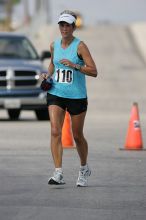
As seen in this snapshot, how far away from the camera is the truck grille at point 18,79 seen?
1004 inches

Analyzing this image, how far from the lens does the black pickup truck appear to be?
997 inches

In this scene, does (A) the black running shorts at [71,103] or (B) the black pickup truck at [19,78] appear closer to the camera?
(A) the black running shorts at [71,103]

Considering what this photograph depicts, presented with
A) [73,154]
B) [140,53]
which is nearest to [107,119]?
[73,154]

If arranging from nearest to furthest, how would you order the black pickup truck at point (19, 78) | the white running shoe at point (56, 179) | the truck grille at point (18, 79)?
the white running shoe at point (56, 179), the black pickup truck at point (19, 78), the truck grille at point (18, 79)

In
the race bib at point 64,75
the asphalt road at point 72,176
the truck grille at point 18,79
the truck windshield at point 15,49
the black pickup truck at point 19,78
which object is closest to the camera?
the asphalt road at point 72,176

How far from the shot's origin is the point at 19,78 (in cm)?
2572

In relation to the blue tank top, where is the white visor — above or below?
above

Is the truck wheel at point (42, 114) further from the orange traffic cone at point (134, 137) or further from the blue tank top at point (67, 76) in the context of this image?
the blue tank top at point (67, 76)

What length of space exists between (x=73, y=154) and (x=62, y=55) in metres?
4.62

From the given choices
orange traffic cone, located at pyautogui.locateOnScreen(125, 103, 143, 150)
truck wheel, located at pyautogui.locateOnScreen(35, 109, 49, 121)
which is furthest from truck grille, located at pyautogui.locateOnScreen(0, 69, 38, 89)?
orange traffic cone, located at pyautogui.locateOnScreen(125, 103, 143, 150)

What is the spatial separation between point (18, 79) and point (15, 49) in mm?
997

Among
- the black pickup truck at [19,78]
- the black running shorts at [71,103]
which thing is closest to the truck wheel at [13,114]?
the black pickup truck at [19,78]

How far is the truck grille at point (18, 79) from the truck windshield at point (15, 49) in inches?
24.0

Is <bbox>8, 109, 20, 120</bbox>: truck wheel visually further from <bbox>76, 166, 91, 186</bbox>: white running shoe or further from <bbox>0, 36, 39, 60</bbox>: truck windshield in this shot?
<bbox>76, 166, 91, 186</bbox>: white running shoe
